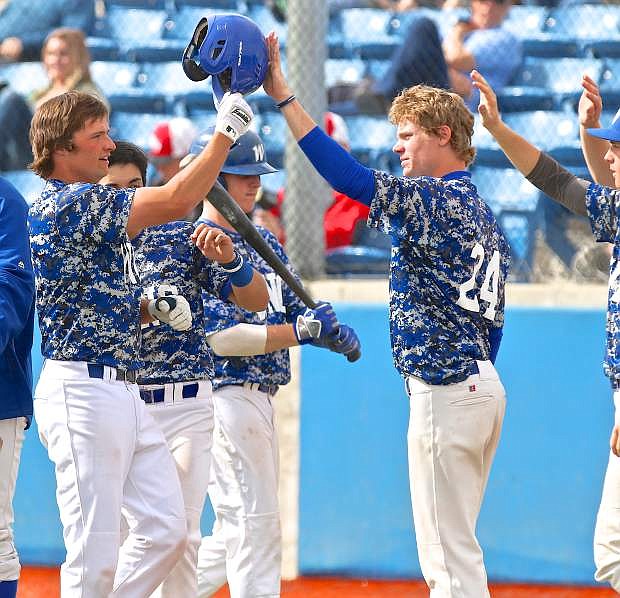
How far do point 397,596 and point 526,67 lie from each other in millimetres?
3419

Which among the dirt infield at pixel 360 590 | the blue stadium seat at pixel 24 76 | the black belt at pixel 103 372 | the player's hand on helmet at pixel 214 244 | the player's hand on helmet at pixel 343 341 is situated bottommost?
the dirt infield at pixel 360 590

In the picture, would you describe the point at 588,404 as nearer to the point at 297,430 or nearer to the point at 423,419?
the point at 297,430

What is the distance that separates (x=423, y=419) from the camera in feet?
12.1

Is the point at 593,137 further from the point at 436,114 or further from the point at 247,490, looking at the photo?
the point at 247,490

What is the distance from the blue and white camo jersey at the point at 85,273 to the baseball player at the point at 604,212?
1.29m

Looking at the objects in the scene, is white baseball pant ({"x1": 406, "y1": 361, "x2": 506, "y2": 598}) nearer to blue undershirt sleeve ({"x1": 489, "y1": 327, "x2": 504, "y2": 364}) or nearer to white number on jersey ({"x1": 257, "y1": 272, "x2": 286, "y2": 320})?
blue undershirt sleeve ({"x1": 489, "y1": 327, "x2": 504, "y2": 364})

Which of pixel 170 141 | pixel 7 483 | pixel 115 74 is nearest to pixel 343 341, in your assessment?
pixel 7 483

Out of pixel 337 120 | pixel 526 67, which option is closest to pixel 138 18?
pixel 337 120

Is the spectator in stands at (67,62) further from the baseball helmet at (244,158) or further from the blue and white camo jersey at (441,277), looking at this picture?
the blue and white camo jersey at (441,277)

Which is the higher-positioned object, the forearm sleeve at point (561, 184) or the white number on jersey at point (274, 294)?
the forearm sleeve at point (561, 184)

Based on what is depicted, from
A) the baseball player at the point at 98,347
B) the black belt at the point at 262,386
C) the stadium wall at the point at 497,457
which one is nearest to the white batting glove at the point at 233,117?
the baseball player at the point at 98,347

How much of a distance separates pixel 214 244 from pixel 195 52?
64 cm

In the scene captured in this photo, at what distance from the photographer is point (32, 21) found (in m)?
8.14

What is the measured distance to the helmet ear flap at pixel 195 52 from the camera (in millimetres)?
3607
